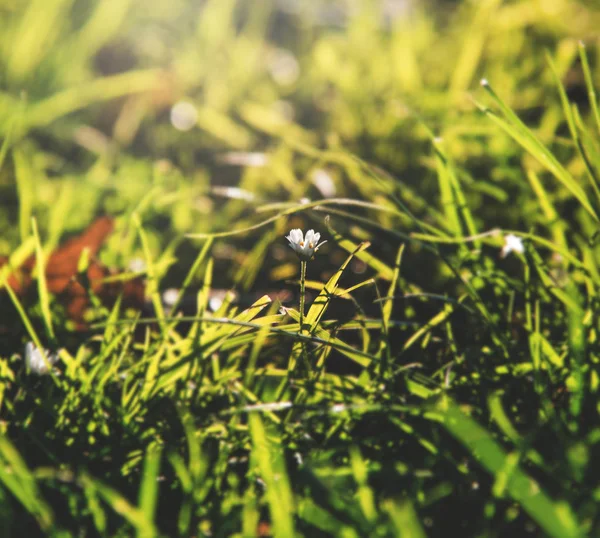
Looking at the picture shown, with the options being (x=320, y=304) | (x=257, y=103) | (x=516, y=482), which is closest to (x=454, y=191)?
(x=320, y=304)

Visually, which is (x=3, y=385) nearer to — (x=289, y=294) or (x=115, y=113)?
(x=289, y=294)

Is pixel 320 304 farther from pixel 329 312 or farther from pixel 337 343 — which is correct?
pixel 329 312

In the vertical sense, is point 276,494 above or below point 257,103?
below

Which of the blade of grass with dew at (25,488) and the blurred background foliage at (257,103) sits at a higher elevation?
the blurred background foliage at (257,103)

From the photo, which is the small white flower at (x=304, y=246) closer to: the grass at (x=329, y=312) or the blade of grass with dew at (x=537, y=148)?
the grass at (x=329, y=312)

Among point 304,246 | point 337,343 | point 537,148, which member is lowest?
point 337,343

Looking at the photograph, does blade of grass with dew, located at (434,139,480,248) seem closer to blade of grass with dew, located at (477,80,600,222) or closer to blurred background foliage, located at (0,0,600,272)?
blade of grass with dew, located at (477,80,600,222)

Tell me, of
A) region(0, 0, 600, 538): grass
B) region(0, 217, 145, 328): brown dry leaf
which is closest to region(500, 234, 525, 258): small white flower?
region(0, 0, 600, 538): grass

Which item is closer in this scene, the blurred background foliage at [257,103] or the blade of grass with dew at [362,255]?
the blade of grass with dew at [362,255]

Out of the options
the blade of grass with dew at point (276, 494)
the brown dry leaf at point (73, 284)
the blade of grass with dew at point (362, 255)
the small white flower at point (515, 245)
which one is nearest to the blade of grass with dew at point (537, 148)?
the small white flower at point (515, 245)
